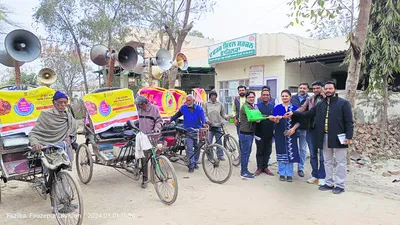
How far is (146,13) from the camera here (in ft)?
45.2

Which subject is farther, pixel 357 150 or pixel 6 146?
pixel 357 150

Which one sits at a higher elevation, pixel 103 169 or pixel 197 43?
→ pixel 197 43

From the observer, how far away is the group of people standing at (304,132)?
453 centimetres

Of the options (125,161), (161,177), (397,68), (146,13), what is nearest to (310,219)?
(161,177)

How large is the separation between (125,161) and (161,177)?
114 centimetres

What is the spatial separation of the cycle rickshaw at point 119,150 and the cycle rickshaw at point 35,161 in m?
0.88

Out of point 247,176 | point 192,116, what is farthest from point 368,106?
point 192,116

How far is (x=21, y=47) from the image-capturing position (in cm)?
558

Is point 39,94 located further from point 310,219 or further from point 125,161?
point 310,219

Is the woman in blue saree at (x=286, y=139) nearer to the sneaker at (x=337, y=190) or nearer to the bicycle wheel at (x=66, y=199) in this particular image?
the sneaker at (x=337, y=190)

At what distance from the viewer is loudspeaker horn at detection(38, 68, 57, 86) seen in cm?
689

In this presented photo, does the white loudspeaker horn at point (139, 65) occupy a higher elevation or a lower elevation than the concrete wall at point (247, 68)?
lower

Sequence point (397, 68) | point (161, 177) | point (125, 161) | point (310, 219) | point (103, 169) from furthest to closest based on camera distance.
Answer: point (397, 68) → point (103, 169) → point (125, 161) → point (161, 177) → point (310, 219)

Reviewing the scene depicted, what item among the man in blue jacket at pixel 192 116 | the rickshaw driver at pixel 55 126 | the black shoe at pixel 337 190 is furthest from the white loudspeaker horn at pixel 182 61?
the black shoe at pixel 337 190
